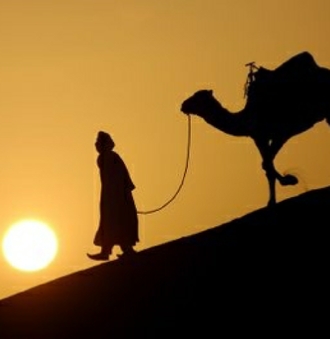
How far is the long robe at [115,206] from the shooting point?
51.0 ft

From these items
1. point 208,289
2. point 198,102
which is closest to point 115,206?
point 198,102

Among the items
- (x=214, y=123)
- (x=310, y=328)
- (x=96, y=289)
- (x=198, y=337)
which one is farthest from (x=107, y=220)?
(x=310, y=328)

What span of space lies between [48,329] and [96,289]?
945 mm

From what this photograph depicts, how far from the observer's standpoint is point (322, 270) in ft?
40.7

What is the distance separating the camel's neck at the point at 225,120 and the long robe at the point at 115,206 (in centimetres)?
195

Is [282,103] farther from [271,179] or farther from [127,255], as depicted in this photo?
[127,255]

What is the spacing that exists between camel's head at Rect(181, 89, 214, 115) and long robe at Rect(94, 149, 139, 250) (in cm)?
166

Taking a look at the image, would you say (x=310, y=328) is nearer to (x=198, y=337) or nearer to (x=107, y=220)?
(x=198, y=337)

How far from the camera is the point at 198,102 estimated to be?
1686 cm

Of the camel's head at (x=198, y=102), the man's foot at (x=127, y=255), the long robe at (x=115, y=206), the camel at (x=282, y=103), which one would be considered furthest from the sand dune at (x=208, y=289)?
the camel's head at (x=198, y=102)

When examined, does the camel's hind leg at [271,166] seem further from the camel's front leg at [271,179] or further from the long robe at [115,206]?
the long robe at [115,206]

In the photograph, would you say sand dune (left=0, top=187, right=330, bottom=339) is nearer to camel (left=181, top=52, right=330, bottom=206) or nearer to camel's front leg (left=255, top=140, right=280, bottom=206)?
camel's front leg (left=255, top=140, right=280, bottom=206)

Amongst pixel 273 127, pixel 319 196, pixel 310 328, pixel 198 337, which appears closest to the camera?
pixel 310 328

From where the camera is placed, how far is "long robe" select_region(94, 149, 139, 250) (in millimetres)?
15531
